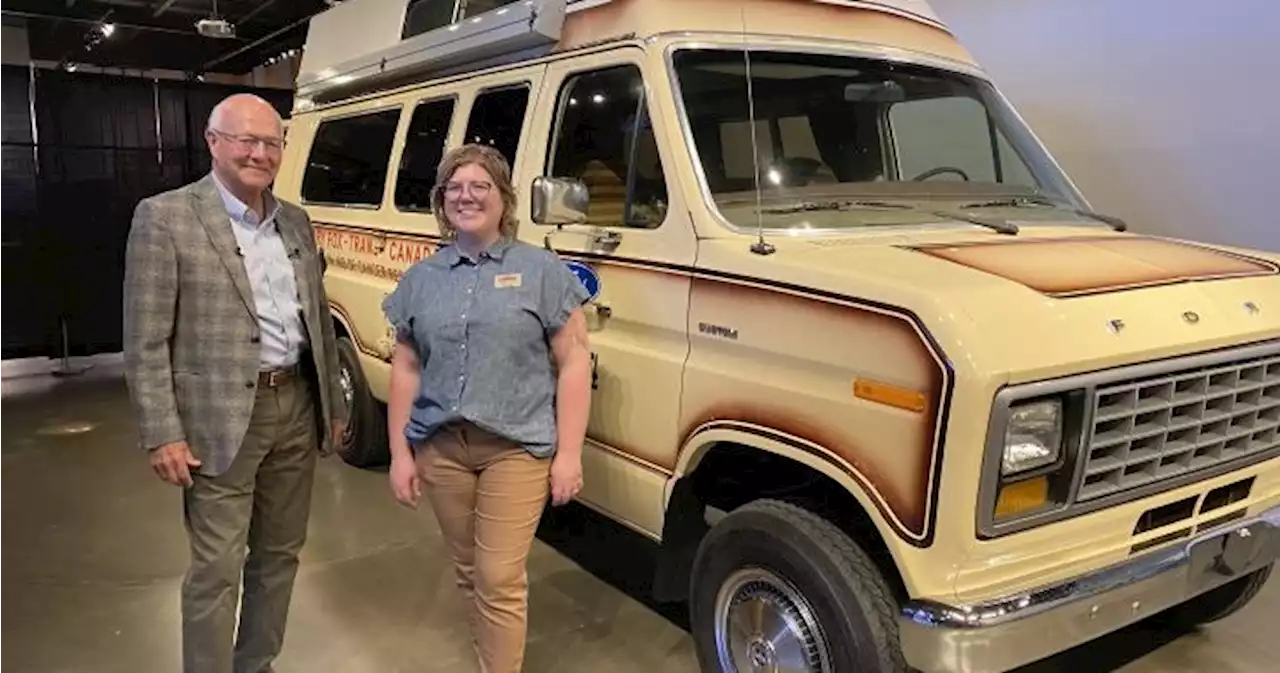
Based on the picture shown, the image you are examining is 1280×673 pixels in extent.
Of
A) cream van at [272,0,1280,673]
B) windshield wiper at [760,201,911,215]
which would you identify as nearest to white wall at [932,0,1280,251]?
cream van at [272,0,1280,673]

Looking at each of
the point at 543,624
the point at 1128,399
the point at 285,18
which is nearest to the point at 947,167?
the point at 1128,399

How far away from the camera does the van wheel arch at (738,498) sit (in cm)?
292

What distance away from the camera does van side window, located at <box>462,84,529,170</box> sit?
407cm

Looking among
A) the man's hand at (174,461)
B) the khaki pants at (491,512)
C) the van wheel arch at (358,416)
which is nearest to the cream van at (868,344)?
the khaki pants at (491,512)

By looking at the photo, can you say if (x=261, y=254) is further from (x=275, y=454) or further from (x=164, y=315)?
(x=275, y=454)

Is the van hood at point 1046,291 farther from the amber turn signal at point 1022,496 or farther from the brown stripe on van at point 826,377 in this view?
the amber turn signal at point 1022,496

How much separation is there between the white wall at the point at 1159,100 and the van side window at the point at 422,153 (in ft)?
11.3

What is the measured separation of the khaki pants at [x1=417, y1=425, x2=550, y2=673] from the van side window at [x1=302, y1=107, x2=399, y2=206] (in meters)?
2.54

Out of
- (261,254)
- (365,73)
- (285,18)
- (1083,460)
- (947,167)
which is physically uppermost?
(285,18)

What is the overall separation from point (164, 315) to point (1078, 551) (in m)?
2.52

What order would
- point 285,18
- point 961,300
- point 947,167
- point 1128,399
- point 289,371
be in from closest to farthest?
1. point 961,300
2. point 1128,399
3. point 289,371
4. point 947,167
5. point 285,18

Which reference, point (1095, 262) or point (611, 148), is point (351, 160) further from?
point (1095, 262)

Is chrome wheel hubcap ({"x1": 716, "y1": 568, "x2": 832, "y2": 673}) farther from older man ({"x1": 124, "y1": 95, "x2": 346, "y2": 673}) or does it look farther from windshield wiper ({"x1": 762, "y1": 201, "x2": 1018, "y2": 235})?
older man ({"x1": 124, "y1": 95, "x2": 346, "y2": 673})

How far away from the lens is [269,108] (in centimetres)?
284
